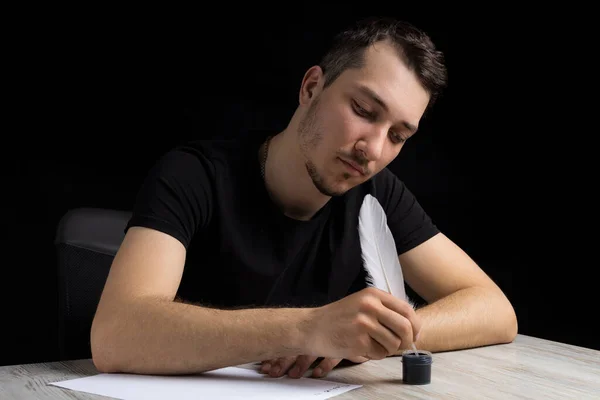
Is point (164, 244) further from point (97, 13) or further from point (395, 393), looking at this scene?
point (97, 13)

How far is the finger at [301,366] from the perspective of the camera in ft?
4.43

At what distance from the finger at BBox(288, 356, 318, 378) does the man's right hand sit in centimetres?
6

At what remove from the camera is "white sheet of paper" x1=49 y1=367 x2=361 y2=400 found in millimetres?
1198

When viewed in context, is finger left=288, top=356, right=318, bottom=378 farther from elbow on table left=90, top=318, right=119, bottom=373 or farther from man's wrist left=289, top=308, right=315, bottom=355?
elbow on table left=90, top=318, right=119, bottom=373

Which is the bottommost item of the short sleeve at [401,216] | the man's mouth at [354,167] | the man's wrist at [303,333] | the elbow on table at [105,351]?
the elbow on table at [105,351]

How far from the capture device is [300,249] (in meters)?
1.91

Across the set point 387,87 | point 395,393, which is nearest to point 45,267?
point 387,87

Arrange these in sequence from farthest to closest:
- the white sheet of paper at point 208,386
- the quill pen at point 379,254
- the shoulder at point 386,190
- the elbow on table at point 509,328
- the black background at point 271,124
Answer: the black background at point 271,124 → the shoulder at point 386,190 → the elbow on table at point 509,328 → the quill pen at point 379,254 → the white sheet of paper at point 208,386

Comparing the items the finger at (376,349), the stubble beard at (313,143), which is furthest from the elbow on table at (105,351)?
the stubble beard at (313,143)

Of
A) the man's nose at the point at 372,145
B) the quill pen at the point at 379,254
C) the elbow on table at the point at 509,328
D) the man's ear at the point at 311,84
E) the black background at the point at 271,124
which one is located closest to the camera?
the quill pen at the point at 379,254

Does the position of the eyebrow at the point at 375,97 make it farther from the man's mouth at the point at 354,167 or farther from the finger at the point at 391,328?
the finger at the point at 391,328

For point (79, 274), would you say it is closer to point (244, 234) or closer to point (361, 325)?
point (244, 234)

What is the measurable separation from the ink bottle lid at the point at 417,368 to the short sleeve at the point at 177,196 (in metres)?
0.61

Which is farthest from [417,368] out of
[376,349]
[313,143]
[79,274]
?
[79,274]
